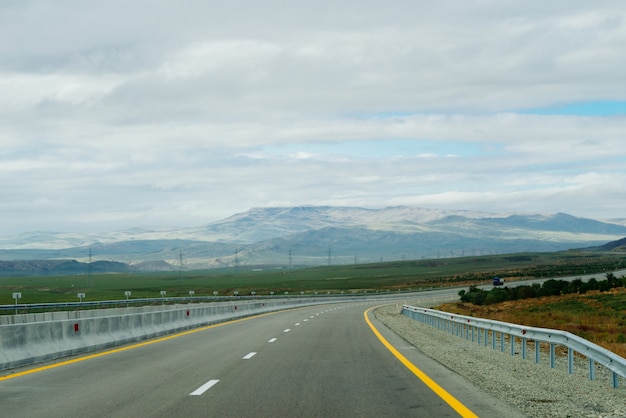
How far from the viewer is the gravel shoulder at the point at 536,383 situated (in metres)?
11.1

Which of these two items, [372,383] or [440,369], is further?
[440,369]

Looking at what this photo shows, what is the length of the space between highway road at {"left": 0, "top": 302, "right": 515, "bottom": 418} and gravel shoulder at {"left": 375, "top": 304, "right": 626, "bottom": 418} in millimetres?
453

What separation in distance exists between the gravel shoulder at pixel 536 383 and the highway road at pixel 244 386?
453mm

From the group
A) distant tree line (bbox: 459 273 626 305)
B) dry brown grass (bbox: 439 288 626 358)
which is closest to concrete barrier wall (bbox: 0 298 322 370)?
dry brown grass (bbox: 439 288 626 358)

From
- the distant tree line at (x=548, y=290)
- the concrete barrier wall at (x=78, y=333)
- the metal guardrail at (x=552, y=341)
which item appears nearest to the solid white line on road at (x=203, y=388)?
the concrete barrier wall at (x=78, y=333)

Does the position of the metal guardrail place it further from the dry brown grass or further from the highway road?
the highway road

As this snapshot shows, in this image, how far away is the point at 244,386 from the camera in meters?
13.1

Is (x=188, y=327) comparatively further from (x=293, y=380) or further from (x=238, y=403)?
(x=238, y=403)

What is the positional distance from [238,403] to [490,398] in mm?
3693

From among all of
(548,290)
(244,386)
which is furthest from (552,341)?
(548,290)

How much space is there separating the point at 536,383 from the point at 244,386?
5.01 metres

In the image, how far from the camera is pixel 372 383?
13.6 m

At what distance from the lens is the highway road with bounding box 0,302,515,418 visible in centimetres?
1077

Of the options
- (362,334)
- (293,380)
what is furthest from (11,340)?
(362,334)
